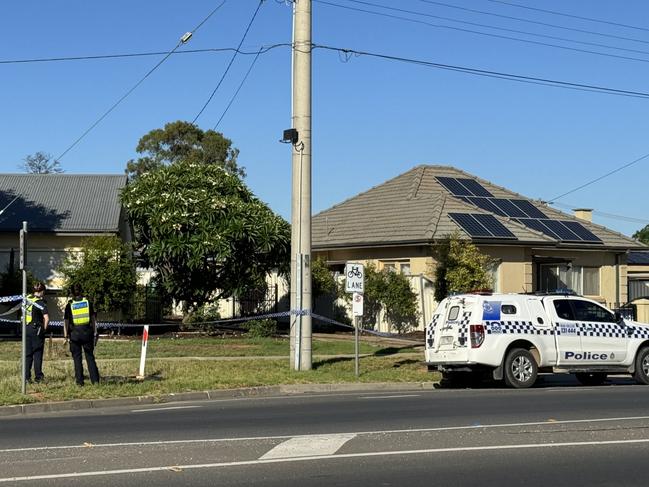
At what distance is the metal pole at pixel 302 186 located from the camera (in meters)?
19.7

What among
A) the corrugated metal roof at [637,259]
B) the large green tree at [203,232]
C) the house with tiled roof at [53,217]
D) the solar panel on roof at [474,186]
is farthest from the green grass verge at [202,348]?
the corrugated metal roof at [637,259]

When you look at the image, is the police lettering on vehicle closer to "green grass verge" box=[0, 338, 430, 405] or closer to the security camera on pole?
"green grass verge" box=[0, 338, 430, 405]

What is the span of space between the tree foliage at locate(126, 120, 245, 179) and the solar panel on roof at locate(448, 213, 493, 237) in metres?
32.5

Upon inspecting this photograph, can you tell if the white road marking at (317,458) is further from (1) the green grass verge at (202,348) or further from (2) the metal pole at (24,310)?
(1) the green grass verge at (202,348)

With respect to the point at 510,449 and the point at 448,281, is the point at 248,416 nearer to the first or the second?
the point at 510,449

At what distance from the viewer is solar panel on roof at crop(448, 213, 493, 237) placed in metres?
31.2

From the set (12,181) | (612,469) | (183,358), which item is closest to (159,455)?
(612,469)

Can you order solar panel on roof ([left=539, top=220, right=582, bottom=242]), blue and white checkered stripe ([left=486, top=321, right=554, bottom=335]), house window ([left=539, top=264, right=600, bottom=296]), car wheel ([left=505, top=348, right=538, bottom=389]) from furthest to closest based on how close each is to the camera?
house window ([left=539, top=264, right=600, bottom=296]) < solar panel on roof ([left=539, top=220, right=582, bottom=242]) < car wheel ([left=505, top=348, right=538, bottom=389]) < blue and white checkered stripe ([left=486, top=321, right=554, bottom=335])

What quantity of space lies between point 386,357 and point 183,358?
4868mm

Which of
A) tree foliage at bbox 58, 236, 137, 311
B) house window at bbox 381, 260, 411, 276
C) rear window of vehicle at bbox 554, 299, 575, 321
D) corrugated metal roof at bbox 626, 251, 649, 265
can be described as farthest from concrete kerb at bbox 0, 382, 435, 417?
corrugated metal roof at bbox 626, 251, 649, 265

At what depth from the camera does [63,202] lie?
32469 millimetres

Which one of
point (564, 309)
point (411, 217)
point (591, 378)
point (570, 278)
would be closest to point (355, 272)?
point (564, 309)

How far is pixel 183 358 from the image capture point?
72.0ft

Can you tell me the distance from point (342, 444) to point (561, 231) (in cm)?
2585
